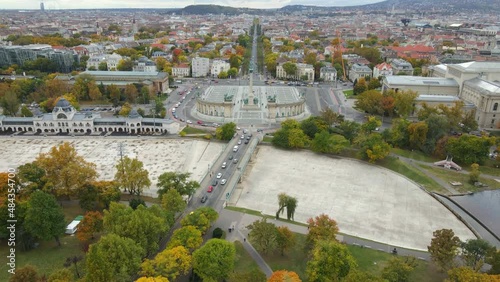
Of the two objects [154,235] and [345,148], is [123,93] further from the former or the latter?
[154,235]

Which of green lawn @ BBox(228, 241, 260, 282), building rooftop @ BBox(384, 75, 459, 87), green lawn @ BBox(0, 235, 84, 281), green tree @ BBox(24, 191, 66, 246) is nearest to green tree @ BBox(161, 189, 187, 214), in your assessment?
green lawn @ BBox(228, 241, 260, 282)

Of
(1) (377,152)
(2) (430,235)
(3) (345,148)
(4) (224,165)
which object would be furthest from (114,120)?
(2) (430,235)

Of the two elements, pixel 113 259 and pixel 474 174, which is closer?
pixel 113 259

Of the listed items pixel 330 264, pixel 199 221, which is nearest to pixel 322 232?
pixel 330 264

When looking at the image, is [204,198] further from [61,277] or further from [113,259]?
[61,277]

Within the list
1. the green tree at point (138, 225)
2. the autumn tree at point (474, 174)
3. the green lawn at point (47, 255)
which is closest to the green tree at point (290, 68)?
the autumn tree at point (474, 174)

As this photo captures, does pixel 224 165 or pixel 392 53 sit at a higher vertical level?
pixel 392 53

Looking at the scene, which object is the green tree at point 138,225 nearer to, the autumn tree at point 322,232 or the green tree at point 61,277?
the green tree at point 61,277
